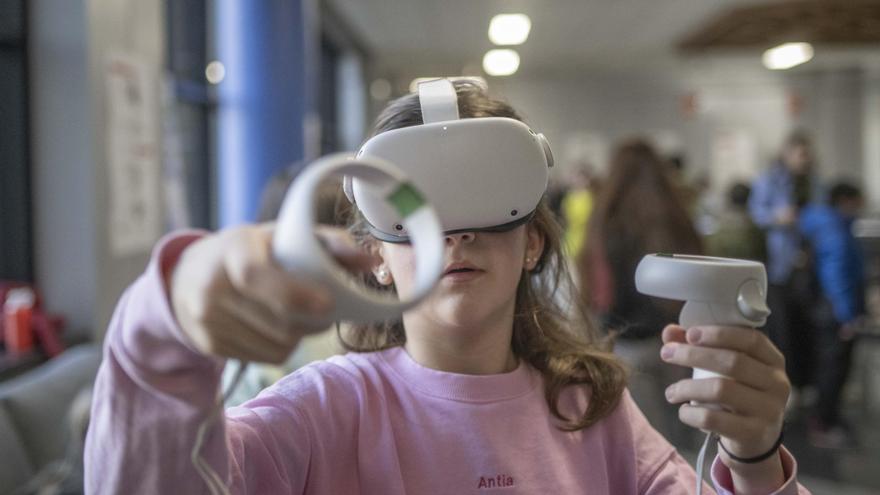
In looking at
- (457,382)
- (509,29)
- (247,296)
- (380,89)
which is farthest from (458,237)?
(380,89)

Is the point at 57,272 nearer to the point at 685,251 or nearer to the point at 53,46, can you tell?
the point at 53,46

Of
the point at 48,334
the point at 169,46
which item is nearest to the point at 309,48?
the point at 169,46

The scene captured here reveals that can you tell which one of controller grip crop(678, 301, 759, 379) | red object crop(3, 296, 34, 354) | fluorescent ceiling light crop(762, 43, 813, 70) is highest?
fluorescent ceiling light crop(762, 43, 813, 70)

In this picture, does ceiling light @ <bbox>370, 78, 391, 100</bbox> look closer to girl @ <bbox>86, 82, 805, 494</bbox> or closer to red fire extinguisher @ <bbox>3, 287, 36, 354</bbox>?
red fire extinguisher @ <bbox>3, 287, 36, 354</bbox>

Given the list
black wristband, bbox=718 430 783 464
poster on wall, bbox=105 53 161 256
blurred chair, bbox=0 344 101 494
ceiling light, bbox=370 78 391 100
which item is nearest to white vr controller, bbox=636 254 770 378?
black wristband, bbox=718 430 783 464

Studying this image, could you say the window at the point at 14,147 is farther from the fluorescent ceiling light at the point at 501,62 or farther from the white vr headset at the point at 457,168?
the fluorescent ceiling light at the point at 501,62

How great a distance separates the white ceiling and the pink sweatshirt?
6539 millimetres

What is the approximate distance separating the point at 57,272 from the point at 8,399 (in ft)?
3.08

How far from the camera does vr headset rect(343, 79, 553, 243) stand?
88 centimetres

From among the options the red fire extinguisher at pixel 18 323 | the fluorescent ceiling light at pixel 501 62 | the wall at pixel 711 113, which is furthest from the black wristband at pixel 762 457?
the wall at pixel 711 113

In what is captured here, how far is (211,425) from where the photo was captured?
683 millimetres

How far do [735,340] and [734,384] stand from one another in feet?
0.15

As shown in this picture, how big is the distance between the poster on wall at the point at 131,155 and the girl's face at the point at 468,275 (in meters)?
2.49

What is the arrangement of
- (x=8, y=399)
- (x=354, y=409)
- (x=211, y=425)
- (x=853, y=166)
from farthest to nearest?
(x=853, y=166)
(x=8, y=399)
(x=354, y=409)
(x=211, y=425)
